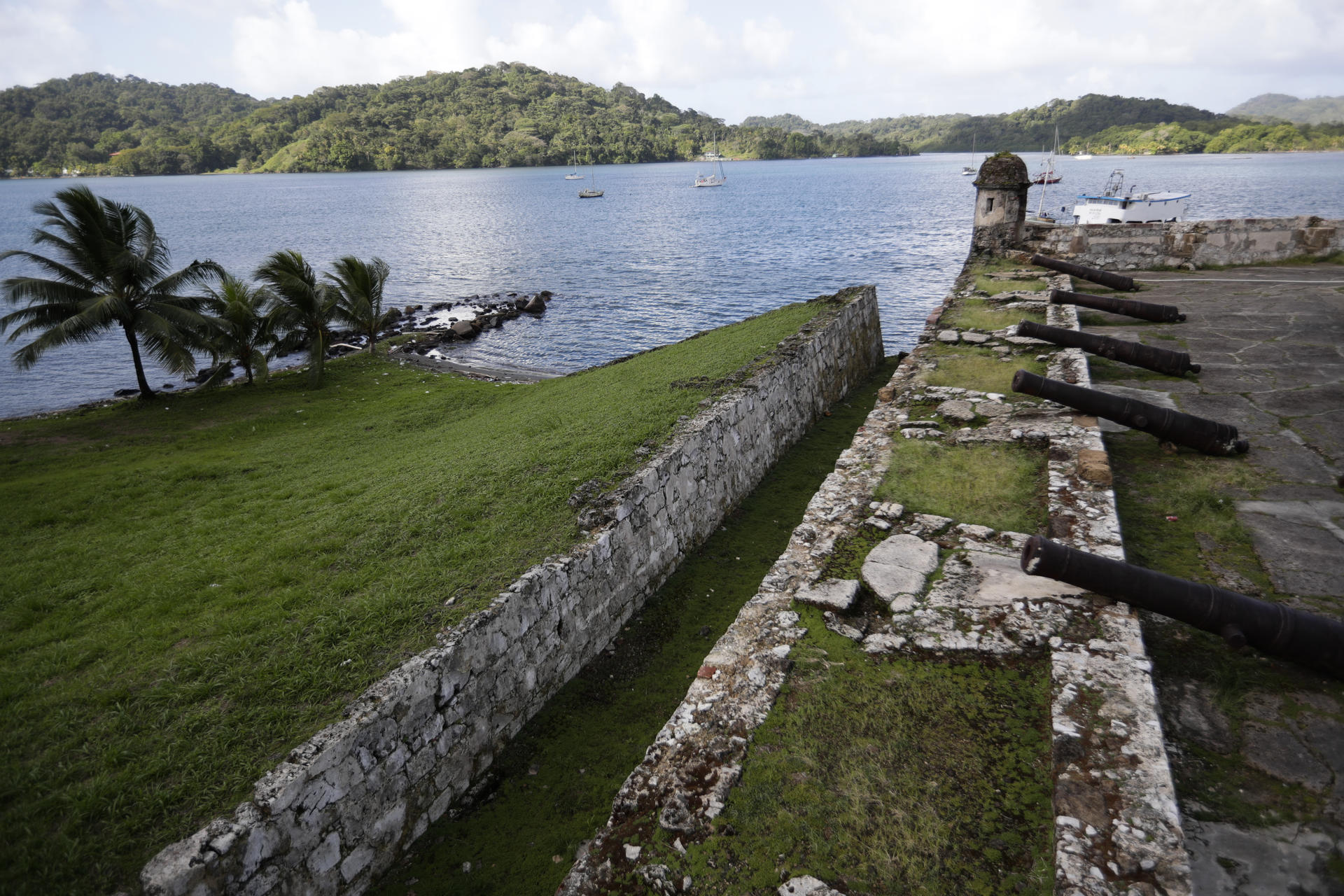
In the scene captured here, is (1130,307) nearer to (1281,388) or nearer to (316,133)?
(1281,388)

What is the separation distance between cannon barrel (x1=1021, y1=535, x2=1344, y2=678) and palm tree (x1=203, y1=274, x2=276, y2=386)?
19.1 m

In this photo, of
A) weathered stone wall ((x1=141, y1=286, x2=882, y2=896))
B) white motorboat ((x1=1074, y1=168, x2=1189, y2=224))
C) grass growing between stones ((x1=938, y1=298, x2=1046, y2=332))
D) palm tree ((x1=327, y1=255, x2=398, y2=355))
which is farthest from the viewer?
white motorboat ((x1=1074, y1=168, x2=1189, y2=224))

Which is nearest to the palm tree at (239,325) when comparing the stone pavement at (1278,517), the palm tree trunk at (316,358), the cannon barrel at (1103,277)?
the palm tree trunk at (316,358)

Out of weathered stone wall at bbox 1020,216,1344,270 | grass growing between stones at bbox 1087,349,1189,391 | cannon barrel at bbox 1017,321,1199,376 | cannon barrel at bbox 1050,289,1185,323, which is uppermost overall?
weathered stone wall at bbox 1020,216,1344,270

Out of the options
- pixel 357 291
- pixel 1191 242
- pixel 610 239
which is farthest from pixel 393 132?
pixel 1191 242

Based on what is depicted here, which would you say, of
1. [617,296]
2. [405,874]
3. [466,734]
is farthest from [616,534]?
[617,296]

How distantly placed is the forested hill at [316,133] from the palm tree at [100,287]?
165 metres

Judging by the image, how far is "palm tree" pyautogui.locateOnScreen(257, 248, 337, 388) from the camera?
1849 cm

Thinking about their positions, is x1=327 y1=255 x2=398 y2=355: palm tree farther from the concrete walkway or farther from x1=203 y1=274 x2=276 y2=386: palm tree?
the concrete walkway

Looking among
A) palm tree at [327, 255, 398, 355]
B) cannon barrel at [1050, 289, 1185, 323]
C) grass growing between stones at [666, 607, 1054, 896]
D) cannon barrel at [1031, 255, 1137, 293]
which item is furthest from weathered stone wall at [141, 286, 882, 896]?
palm tree at [327, 255, 398, 355]

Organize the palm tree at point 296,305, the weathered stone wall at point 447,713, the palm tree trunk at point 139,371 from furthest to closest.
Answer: the palm tree at point 296,305, the palm tree trunk at point 139,371, the weathered stone wall at point 447,713

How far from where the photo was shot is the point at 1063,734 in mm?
3990

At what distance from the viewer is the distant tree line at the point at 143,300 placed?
1427 cm

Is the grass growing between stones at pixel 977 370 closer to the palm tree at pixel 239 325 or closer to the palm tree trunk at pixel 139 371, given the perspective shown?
the palm tree at pixel 239 325
